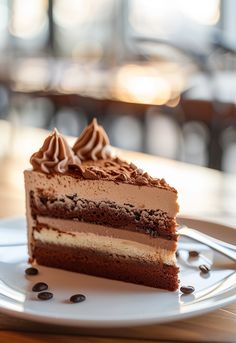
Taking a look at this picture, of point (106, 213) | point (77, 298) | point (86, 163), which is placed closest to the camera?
point (77, 298)

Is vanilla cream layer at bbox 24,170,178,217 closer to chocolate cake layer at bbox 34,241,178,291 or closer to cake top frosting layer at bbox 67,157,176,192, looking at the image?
cake top frosting layer at bbox 67,157,176,192

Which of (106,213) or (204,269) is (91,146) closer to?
(106,213)

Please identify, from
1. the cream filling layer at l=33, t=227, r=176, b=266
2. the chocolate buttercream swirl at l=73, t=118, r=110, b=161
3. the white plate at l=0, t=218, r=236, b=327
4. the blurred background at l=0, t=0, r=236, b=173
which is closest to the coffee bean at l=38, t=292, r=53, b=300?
the white plate at l=0, t=218, r=236, b=327

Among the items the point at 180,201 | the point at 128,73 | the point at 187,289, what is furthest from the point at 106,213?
the point at 128,73

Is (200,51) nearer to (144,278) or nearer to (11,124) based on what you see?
(11,124)

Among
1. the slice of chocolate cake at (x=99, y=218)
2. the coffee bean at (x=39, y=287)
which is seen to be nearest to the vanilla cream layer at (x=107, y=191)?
the slice of chocolate cake at (x=99, y=218)

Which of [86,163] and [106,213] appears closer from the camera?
[106,213]

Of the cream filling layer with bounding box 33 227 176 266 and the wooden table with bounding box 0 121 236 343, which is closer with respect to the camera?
the wooden table with bounding box 0 121 236 343
